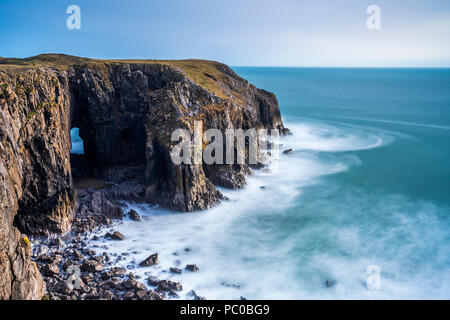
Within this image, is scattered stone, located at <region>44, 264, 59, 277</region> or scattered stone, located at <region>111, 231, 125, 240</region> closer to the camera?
scattered stone, located at <region>44, 264, 59, 277</region>

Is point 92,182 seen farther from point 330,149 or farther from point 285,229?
point 330,149

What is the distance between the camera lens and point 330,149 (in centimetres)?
4909

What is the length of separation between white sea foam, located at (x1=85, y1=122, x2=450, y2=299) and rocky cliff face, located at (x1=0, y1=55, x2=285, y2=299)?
3.09 meters

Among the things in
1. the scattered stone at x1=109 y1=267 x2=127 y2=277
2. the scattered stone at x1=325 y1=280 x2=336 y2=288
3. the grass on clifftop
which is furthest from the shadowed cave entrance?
the scattered stone at x1=325 y1=280 x2=336 y2=288

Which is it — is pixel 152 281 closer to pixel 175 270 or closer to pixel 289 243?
pixel 175 270

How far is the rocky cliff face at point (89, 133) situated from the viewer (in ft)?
54.4

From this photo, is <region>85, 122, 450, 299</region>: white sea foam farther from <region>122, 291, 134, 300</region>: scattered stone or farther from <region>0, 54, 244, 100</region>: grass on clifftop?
<region>0, 54, 244, 100</region>: grass on clifftop

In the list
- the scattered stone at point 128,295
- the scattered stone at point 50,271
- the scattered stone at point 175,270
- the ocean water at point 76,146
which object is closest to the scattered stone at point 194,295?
the scattered stone at point 175,270

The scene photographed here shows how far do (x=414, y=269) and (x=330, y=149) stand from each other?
29.4 m

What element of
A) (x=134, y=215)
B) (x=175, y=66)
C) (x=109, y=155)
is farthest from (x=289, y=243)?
(x=175, y=66)

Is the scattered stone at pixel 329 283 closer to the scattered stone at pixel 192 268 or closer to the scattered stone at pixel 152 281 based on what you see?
the scattered stone at pixel 192 268

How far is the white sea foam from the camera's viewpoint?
63.4ft

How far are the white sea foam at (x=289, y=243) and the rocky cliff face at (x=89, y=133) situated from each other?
122 inches
